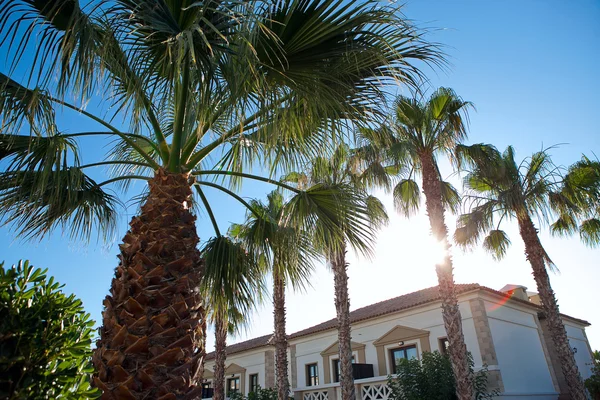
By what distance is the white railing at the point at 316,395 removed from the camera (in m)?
19.5

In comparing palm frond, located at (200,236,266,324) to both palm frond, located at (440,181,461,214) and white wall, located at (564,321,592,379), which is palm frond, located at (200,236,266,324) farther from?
white wall, located at (564,321,592,379)

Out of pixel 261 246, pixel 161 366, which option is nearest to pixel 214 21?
pixel 161 366

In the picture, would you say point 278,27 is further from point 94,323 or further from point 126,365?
point 126,365

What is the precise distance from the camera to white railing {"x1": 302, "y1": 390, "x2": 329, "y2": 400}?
1953 centimetres

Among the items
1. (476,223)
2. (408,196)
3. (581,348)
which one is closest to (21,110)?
(408,196)

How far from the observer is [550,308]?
487 inches

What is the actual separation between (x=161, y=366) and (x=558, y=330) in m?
12.5

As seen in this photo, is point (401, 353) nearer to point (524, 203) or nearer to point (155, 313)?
point (524, 203)

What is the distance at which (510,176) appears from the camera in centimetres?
1373

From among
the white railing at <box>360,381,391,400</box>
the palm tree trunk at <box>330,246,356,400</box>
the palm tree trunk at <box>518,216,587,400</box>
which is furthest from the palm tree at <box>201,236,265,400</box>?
the white railing at <box>360,381,391,400</box>

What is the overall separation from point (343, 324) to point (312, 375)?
11537 mm

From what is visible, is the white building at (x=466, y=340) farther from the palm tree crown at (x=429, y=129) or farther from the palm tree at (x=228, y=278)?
the palm tree at (x=228, y=278)

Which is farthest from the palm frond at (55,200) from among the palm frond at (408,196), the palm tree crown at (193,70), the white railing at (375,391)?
the white railing at (375,391)

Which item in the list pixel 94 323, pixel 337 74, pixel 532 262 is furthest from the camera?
pixel 532 262
